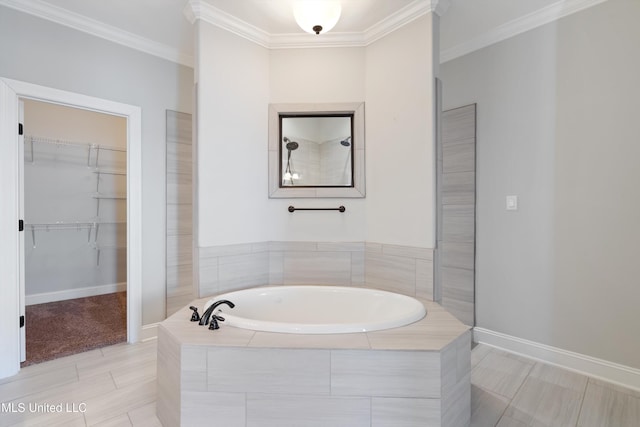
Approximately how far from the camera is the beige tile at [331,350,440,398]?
134 cm

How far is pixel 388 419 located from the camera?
4.40 ft

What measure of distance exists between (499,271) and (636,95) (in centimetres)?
136

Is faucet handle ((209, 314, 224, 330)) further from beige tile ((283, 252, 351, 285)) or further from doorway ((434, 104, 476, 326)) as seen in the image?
doorway ((434, 104, 476, 326))

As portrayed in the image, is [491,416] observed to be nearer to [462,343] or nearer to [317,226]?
[462,343]

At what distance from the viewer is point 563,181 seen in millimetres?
2094

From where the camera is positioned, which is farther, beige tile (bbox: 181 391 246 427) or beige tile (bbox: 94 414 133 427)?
beige tile (bbox: 94 414 133 427)

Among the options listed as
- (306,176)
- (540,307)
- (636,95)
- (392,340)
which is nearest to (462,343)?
(392,340)

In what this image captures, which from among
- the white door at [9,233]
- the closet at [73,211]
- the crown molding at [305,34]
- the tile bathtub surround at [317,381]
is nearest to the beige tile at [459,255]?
the tile bathtub surround at [317,381]

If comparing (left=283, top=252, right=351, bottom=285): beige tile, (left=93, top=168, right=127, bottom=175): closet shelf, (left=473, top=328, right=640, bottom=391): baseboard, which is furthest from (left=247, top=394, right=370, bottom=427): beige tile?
(left=93, top=168, right=127, bottom=175): closet shelf

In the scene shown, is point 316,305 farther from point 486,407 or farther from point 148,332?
point 148,332

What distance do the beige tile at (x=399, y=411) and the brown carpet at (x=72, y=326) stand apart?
221 centimetres

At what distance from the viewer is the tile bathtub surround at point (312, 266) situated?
2180 mm

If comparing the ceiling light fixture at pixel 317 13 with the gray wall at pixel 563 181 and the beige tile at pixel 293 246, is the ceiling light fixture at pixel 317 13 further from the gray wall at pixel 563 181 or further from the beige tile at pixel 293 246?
the beige tile at pixel 293 246

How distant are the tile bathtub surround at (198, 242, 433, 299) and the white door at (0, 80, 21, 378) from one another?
1.18 meters
